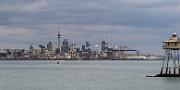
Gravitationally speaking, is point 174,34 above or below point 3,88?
above

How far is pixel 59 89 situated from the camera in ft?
228

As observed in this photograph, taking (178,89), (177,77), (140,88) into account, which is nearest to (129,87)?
(140,88)

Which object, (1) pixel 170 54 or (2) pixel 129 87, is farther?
(1) pixel 170 54

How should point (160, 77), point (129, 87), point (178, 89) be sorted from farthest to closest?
point (160, 77), point (129, 87), point (178, 89)

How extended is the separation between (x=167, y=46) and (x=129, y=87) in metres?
11.3

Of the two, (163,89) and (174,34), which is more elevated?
(174,34)

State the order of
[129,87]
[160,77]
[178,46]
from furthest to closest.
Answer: [160,77]
[178,46]
[129,87]

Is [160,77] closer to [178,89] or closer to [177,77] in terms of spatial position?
[177,77]

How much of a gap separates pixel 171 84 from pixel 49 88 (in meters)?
16.1

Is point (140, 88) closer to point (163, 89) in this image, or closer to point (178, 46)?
point (163, 89)

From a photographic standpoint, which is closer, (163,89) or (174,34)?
(163,89)

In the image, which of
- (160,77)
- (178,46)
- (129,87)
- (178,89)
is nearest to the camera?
(178,89)

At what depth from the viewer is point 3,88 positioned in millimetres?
70562

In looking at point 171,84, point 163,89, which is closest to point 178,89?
point 163,89
